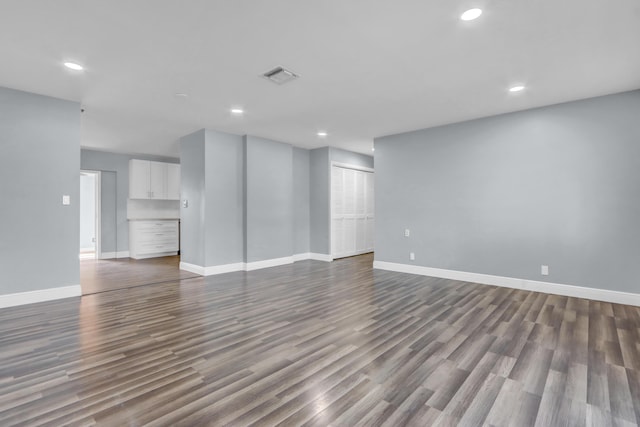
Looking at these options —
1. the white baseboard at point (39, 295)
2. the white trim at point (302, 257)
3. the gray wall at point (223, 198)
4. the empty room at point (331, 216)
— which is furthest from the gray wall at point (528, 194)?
the white baseboard at point (39, 295)

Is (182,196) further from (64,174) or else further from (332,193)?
(332,193)

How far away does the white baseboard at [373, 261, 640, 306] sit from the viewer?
374cm

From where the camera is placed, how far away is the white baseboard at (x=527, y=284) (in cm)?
374

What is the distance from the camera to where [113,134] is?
5.79 metres

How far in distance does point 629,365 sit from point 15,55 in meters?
5.71

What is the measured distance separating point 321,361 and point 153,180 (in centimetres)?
737

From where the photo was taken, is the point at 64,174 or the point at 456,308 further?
the point at 64,174

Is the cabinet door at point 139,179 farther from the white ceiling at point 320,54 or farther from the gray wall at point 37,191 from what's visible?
the gray wall at point 37,191

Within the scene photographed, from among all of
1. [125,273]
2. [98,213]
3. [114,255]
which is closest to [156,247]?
[114,255]

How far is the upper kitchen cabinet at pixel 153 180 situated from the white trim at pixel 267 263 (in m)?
3.80

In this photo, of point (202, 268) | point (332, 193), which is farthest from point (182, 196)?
point (332, 193)

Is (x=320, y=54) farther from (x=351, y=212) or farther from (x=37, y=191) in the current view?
(x=351, y=212)

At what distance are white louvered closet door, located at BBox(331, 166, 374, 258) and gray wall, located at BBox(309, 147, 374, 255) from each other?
14cm

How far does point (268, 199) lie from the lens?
624 cm
